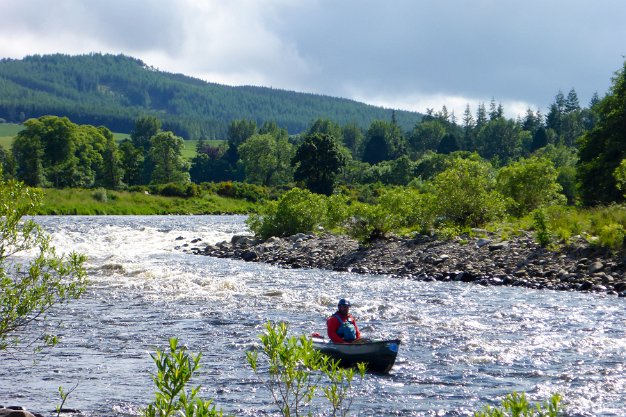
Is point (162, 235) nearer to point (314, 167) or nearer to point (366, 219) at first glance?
point (366, 219)

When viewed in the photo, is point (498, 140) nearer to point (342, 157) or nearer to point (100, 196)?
point (342, 157)

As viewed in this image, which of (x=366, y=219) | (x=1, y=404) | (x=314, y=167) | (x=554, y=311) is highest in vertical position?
(x=314, y=167)

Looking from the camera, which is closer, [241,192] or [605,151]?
[605,151]

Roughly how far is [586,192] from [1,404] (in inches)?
1621

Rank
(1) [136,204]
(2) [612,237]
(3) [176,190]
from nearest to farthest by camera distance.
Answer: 1. (2) [612,237]
2. (1) [136,204]
3. (3) [176,190]

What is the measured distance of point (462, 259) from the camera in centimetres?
3331

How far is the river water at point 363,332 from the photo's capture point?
13.8 m

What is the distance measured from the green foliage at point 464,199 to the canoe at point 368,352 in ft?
83.8

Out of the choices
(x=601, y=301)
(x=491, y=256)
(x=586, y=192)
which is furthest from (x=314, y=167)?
(x=601, y=301)

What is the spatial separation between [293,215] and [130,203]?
161 ft

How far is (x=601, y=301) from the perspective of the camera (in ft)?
79.5

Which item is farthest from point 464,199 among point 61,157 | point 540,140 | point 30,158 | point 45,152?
point 540,140

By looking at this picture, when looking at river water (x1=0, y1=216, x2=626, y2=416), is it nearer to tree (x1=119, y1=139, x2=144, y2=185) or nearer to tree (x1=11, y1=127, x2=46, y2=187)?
tree (x1=11, y1=127, x2=46, y2=187)

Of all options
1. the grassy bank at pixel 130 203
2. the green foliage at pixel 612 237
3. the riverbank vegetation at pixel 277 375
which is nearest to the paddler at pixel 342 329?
the riverbank vegetation at pixel 277 375
